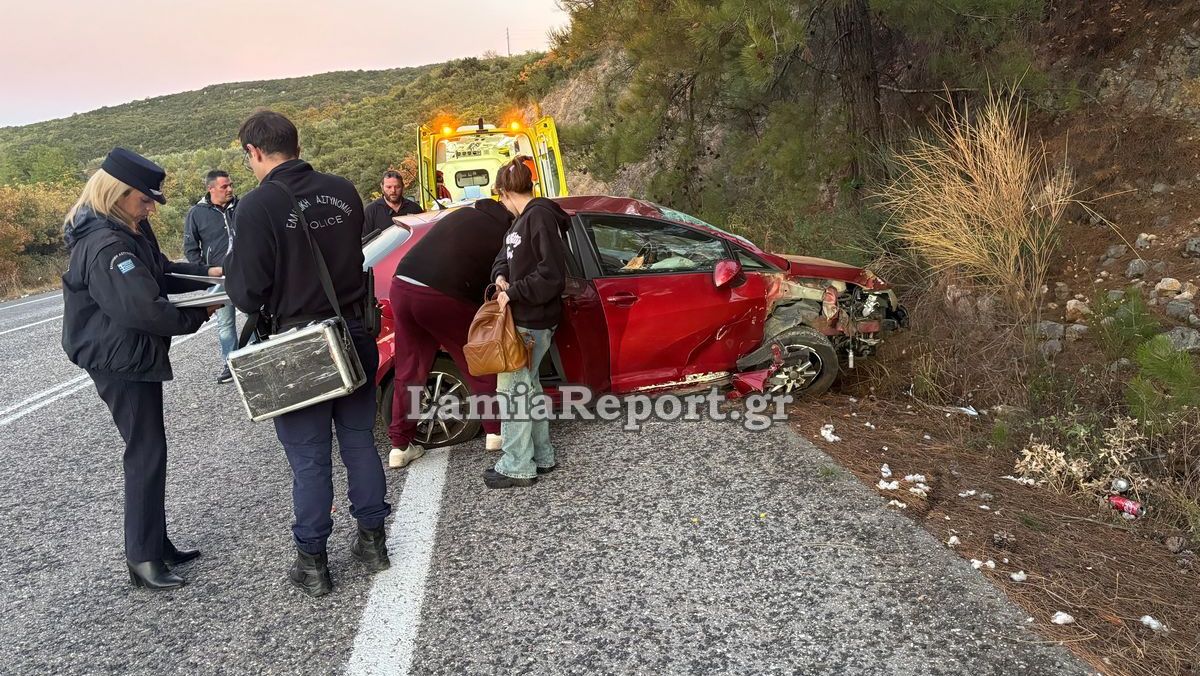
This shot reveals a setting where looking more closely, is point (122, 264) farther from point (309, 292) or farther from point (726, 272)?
point (726, 272)

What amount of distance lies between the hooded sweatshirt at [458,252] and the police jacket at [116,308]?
3.77ft

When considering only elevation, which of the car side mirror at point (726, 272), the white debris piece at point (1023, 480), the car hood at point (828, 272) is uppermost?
the car side mirror at point (726, 272)

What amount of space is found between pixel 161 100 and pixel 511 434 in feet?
304

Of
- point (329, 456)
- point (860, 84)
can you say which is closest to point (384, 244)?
point (329, 456)

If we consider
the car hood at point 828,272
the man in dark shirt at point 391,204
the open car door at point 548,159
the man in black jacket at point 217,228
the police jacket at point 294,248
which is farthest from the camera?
the open car door at point 548,159

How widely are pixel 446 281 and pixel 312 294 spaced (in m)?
1.04

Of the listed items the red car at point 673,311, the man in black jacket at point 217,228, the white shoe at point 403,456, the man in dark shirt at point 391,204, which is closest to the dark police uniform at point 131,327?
the white shoe at point 403,456

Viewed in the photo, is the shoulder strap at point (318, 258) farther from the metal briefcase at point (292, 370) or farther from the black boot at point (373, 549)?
the black boot at point (373, 549)

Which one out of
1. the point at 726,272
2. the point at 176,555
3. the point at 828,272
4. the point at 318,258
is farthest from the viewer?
the point at 828,272

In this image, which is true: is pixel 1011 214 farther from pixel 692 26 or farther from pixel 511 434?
pixel 511 434

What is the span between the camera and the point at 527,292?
11.7 feet

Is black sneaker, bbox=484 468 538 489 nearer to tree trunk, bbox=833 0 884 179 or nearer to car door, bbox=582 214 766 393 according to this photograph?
car door, bbox=582 214 766 393

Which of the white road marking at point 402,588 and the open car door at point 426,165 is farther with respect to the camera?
the open car door at point 426,165

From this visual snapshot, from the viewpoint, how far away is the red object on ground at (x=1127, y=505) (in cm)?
329
